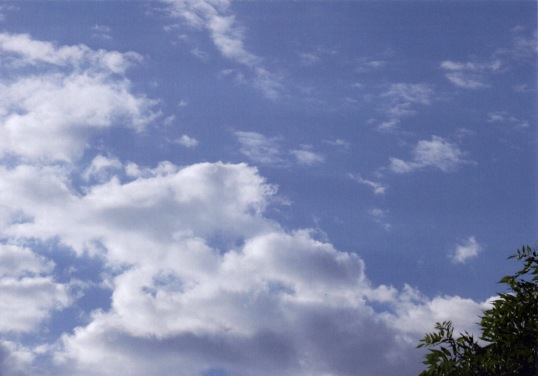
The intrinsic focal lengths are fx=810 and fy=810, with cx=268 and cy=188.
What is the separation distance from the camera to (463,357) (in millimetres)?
33094

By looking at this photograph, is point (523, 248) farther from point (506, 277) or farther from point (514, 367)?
point (514, 367)

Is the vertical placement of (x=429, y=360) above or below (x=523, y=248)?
below

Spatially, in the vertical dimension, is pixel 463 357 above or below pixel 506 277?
below

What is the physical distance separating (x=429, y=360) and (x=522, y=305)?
4370mm

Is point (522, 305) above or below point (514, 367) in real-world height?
above

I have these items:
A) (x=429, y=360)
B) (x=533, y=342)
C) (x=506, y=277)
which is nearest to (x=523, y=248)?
(x=506, y=277)

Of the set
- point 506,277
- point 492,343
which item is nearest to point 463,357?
point 492,343

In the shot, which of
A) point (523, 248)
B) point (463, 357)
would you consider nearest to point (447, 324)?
point (463, 357)

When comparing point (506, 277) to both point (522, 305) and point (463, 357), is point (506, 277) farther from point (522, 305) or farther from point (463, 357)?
point (463, 357)

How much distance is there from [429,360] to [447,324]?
1658 millimetres

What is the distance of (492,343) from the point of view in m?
32.9

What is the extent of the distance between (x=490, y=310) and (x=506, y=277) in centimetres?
152

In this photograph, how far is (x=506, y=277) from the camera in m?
33.0

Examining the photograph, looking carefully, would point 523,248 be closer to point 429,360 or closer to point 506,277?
point 506,277
